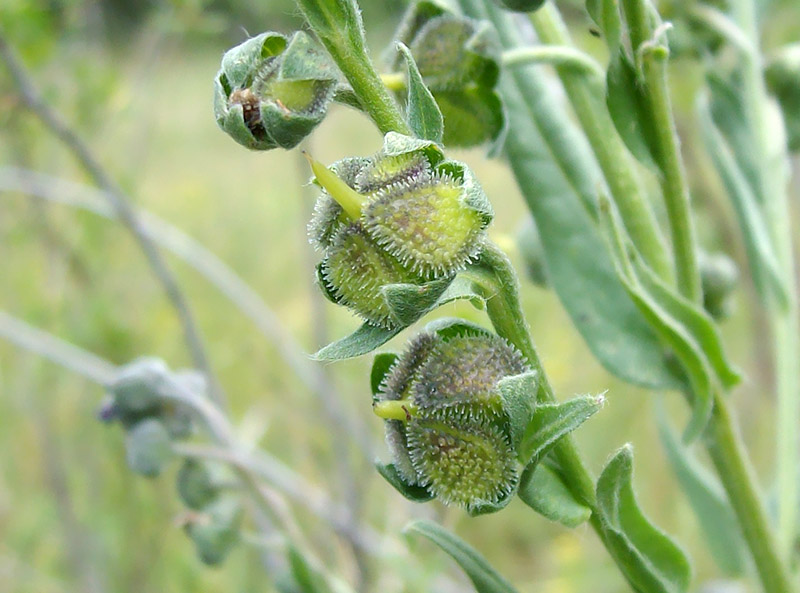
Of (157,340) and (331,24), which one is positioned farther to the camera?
(157,340)

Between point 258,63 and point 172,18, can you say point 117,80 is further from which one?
point 258,63

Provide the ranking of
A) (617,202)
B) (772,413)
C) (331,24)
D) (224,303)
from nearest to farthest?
(331,24), (617,202), (772,413), (224,303)

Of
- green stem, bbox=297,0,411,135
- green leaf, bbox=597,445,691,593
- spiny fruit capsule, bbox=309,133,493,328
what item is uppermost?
green stem, bbox=297,0,411,135

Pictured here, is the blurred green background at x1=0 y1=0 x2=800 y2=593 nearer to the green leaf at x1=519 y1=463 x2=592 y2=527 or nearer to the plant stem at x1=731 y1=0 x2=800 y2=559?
the plant stem at x1=731 y1=0 x2=800 y2=559

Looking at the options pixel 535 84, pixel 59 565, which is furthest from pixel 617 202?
pixel 59 565

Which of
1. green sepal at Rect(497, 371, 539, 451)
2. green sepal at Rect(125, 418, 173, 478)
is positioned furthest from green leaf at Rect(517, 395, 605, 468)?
green sepal at Rect(125, 418, 173, 478)

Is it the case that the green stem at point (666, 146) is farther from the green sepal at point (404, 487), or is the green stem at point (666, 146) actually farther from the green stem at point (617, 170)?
the green sepal at point (404, 487)
